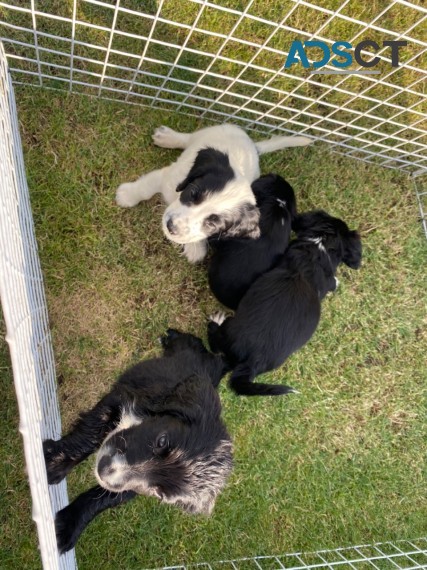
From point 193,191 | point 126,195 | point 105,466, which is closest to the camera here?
point 105,466

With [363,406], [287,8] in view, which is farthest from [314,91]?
[363,406]

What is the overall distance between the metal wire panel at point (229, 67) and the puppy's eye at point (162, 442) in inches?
Result: 73.0

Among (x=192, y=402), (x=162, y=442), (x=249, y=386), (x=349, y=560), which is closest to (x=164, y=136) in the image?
(x=249, y=386)

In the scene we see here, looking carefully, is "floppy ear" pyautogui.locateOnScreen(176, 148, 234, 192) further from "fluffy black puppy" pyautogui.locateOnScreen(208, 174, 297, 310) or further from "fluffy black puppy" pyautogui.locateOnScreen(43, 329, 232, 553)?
"fluffy black puppy" pyautogui.locateOnScreen(43, 329, 232, 553)

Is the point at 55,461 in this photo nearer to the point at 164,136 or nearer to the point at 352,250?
the point at 164,136

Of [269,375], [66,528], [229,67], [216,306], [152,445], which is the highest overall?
[229,67]

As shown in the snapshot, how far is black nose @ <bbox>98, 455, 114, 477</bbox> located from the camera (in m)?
1.87

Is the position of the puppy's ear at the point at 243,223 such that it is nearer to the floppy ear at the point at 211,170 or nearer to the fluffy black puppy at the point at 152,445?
the floppy ear at the point at 211,170

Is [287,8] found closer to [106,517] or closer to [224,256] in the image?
[224,256]

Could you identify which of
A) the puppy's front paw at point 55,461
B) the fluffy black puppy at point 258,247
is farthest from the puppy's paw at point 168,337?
the puppy's front paw at point 55,461

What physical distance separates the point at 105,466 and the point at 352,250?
1945 millimetres

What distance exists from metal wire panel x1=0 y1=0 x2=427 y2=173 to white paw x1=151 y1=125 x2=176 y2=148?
0.17 m

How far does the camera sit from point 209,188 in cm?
250

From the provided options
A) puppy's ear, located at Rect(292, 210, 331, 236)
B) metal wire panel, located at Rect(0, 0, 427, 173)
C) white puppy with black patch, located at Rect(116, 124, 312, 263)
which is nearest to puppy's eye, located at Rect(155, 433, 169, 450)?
white puppy with black patch, located at Rect(116, 124, 312, 263)
